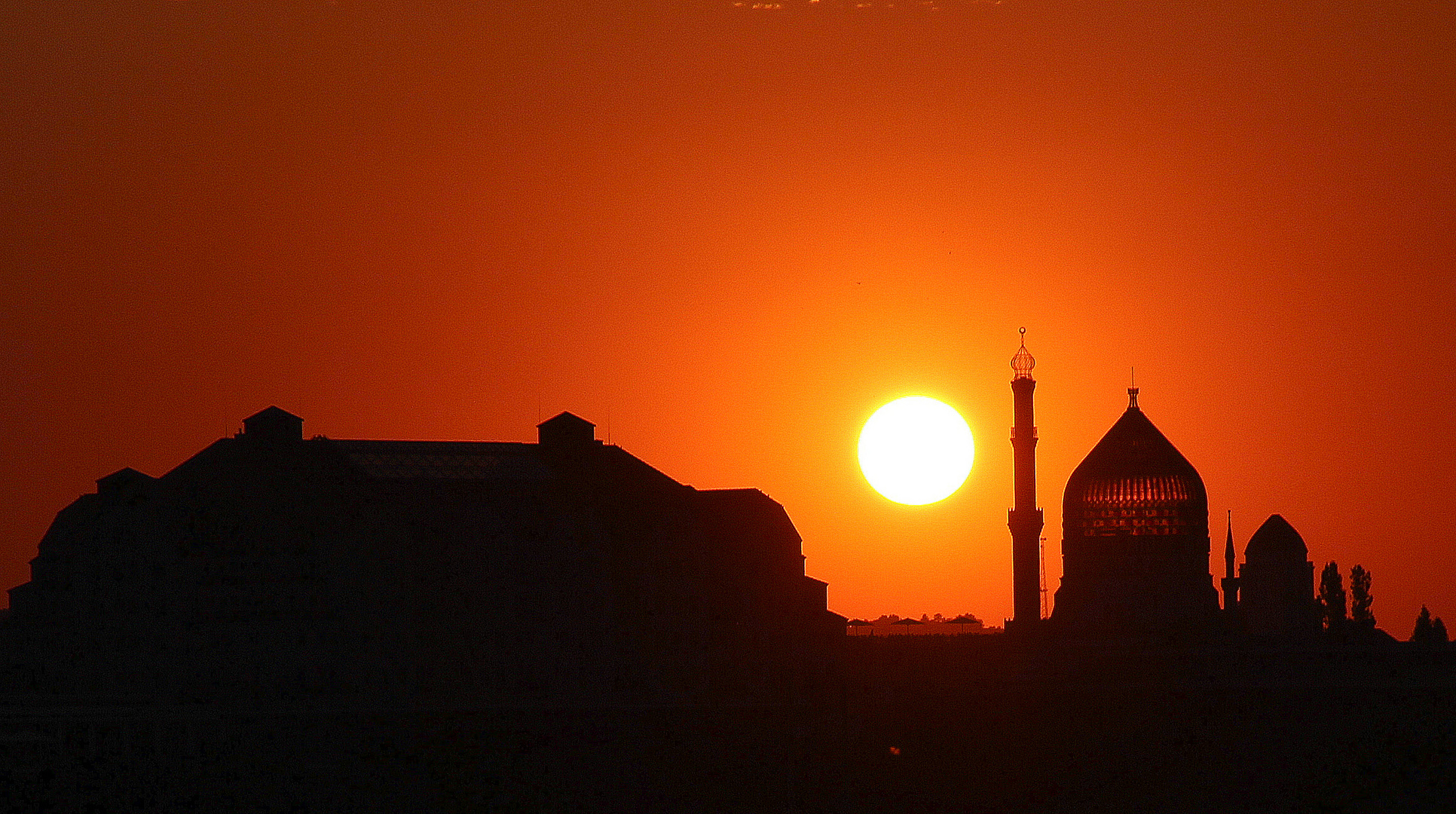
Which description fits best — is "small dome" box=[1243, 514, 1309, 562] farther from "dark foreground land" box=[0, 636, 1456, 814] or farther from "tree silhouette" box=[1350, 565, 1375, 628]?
"dark foreground land" box=[0, 636, 1456, 814]

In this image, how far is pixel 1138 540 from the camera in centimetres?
12494

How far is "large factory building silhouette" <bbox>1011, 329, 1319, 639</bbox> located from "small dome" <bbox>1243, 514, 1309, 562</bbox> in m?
44.0

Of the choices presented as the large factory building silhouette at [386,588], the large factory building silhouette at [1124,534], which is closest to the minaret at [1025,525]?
the large factory building silhouette at [1124,534]

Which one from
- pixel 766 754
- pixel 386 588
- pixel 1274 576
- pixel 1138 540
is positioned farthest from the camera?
pixel 1274 576

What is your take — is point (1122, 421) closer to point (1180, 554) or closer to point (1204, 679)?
point (1180, 554)

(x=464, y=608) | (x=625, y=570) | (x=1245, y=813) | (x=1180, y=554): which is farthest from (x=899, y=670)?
(x=1180, y=554)

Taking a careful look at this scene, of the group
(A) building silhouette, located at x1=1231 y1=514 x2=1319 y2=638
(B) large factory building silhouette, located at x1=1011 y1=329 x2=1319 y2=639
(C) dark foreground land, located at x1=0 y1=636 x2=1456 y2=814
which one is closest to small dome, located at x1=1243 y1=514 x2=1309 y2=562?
(A) building silhouette, located at x1=1231 y1=514 x2=1319 y2=638

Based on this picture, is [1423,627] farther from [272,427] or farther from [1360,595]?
[272,427]

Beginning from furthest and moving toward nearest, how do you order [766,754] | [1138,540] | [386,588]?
1. [1138,540]
2. [386,588]
3. [766,754]

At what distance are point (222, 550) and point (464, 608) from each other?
9.33m

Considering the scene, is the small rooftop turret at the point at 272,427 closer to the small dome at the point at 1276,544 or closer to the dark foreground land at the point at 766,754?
the dark foreground land at the point at 766,754

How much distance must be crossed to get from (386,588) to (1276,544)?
108693 mm

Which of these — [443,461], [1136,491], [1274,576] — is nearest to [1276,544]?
[1274,576]

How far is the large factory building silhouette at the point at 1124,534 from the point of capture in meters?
124
